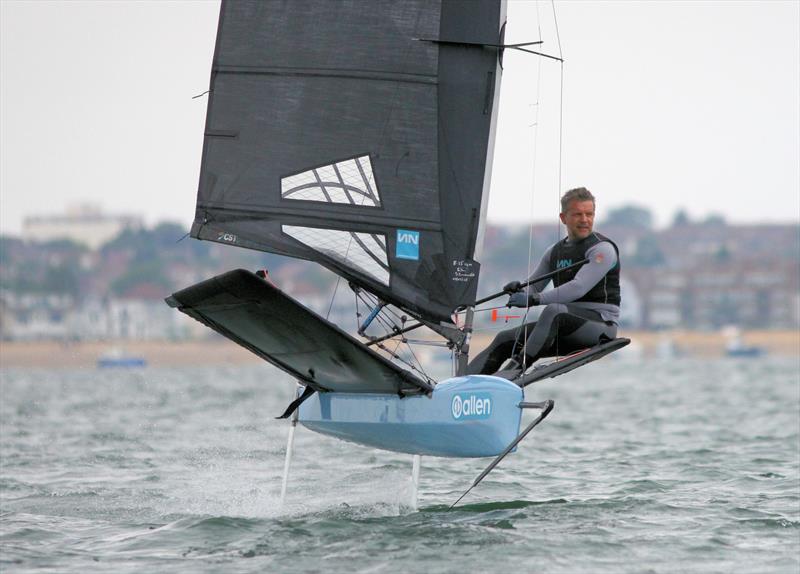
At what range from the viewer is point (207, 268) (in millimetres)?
57906

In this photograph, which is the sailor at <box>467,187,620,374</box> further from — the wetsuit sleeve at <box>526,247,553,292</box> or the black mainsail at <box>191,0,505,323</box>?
the black mainsail at <box>191,0,505,323</box>

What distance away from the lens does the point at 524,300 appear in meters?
6.68

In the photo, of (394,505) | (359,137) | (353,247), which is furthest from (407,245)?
(394,505)

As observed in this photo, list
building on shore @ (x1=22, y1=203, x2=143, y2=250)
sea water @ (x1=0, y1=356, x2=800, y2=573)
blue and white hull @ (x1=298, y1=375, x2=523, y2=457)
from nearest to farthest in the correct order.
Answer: sea water @ (x1=0, y1=356, x2=800, y2=573)
blue and white hull @ (x1=298, y1=375, x2=523, y2=457)
building on shore @ (x1=22, y1=203, x2=143, y2=250)

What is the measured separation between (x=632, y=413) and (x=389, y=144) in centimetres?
959

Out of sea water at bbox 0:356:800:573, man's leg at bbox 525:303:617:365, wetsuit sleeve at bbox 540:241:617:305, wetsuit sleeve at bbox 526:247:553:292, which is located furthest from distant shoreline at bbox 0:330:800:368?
wetsuit sleeve at bbox 540:241:617:305

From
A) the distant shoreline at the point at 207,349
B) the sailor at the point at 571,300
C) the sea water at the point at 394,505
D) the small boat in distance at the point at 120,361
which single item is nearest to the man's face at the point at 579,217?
the sailor at the point at 571,300

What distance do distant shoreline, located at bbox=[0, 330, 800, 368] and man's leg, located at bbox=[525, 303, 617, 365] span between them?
19032mm

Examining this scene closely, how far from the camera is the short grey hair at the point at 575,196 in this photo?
6746mm

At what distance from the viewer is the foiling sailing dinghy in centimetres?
634

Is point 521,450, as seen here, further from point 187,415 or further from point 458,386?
point 187,415

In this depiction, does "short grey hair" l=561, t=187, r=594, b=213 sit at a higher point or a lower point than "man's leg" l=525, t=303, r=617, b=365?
higher

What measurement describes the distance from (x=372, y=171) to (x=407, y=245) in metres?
0.38

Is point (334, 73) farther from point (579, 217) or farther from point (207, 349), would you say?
point (207, 349)
